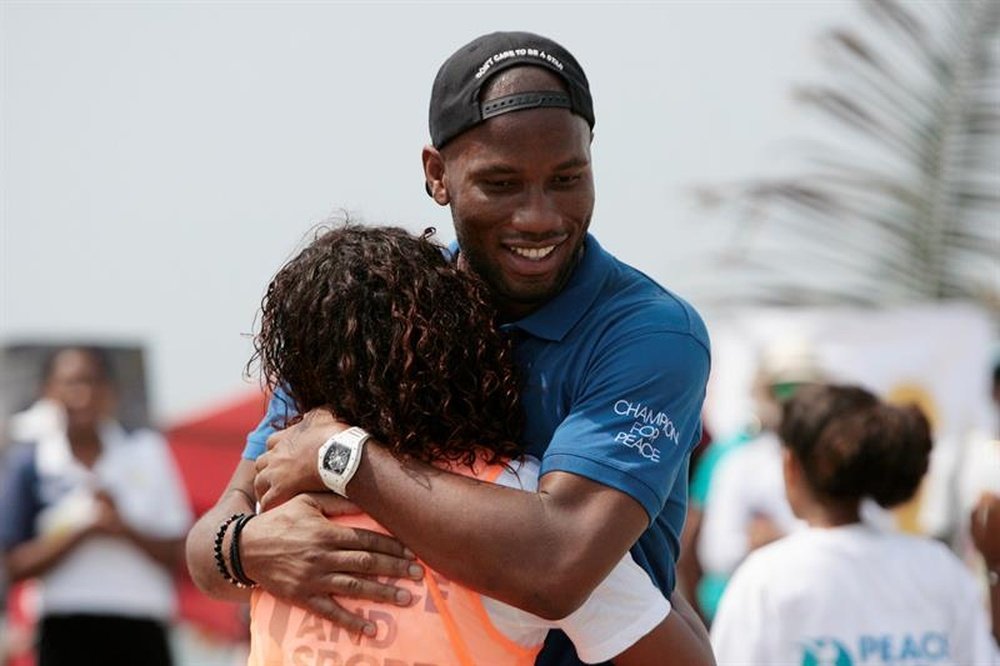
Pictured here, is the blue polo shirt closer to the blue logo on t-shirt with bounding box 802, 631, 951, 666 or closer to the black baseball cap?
the black baseball cap

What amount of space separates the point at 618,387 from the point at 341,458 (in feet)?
1.46

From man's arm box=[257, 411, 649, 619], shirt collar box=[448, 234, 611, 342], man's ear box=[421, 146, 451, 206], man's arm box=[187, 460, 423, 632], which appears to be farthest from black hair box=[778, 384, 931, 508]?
man's arm box=[187, 460, 423, 632]

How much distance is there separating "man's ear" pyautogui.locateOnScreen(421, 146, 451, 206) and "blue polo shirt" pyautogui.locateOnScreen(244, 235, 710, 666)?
266 millimetres

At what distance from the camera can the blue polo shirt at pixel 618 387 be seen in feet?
9.23

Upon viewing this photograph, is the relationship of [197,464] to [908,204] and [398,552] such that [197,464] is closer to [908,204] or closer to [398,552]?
[908,204]

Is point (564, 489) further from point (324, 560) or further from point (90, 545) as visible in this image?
point (90, 545)

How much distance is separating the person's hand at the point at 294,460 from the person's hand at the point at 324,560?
3 cm

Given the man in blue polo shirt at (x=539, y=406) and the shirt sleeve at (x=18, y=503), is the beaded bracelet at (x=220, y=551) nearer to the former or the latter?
the man in blue polo shirt at (x=539, y=406)

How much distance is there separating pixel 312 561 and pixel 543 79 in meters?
0.85

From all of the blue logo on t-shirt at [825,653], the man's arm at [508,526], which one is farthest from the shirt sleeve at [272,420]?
the blue logo on t-shirt at [825,653]

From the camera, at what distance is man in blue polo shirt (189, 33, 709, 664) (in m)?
2.72

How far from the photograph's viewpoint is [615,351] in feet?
9.53

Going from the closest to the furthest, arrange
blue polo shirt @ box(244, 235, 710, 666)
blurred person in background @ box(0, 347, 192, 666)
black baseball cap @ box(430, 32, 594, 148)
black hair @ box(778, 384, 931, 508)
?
blue polo shirt @ box(244, 235, 710, 666)
black baseball cap @ box(430, 32, 594, 148)
black hair @ box(778, 384, 931, 508)
blurred person in background @ box(0, 347, 192, 666)

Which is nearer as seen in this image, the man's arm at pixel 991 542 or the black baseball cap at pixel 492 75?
the black baseball cap at pixel 492 75
